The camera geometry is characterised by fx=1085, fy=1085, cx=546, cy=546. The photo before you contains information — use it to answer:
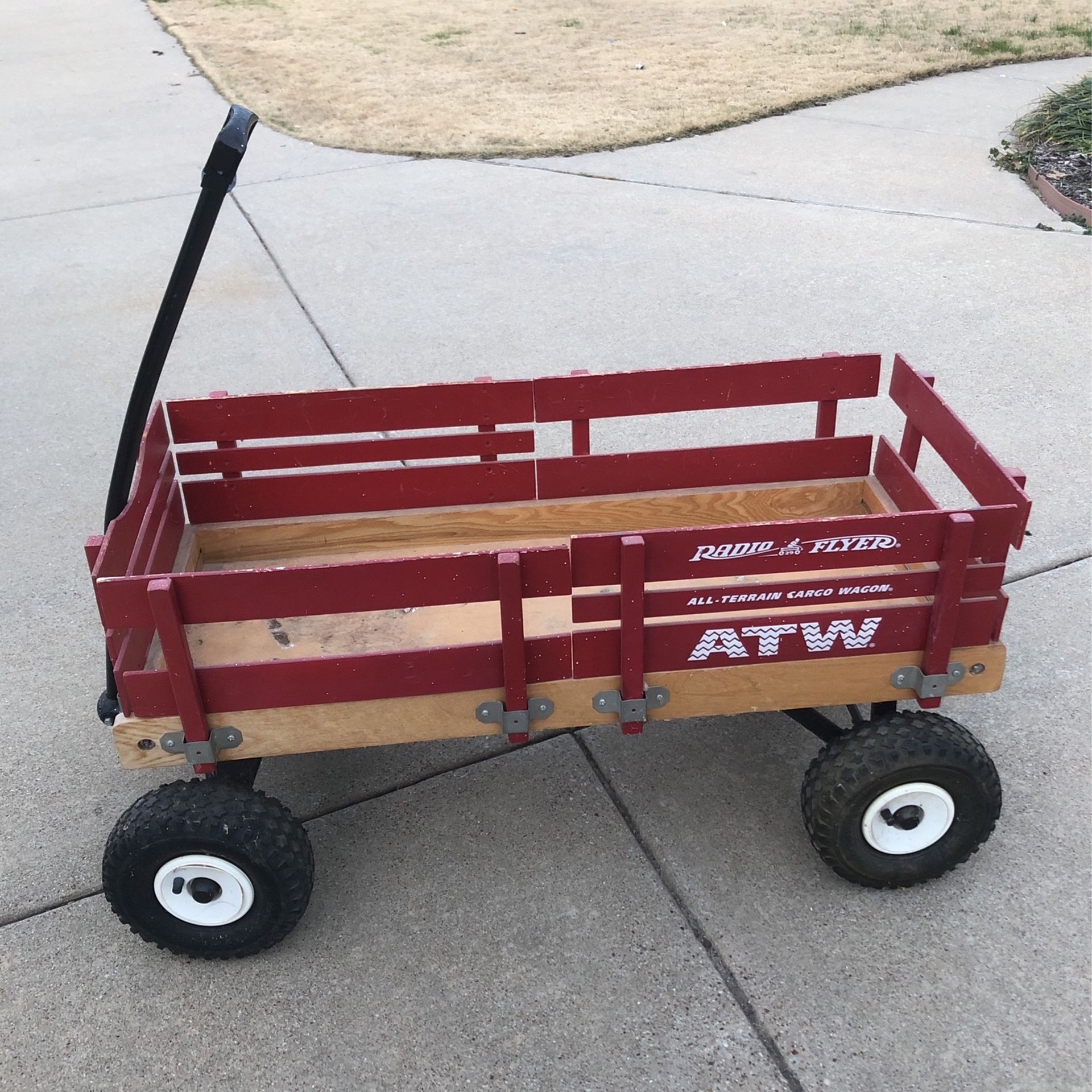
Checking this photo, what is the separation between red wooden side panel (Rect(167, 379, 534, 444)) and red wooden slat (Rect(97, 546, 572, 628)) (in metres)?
0.95

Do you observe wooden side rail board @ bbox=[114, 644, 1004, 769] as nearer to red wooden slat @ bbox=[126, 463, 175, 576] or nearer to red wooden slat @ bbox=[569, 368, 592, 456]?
red wooden slat @ bbox=[126, 463, 175, 576]

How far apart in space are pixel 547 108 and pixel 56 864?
884 cm

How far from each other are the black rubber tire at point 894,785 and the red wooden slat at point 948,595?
12 centimetres

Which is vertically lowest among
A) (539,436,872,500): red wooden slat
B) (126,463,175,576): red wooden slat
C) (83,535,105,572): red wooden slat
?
(539,436,872,500): red wooden slat

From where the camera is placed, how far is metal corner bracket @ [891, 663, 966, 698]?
2822 mm

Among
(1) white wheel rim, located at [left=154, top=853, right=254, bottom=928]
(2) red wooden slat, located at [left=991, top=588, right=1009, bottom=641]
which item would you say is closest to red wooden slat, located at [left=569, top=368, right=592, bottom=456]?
A: (2) red wooden slat, located at [left=991, top=588, right=1009, bottom=641]

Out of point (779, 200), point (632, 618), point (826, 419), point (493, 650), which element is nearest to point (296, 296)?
point (779, 200)

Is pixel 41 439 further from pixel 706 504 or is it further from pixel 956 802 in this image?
pixel 956 802

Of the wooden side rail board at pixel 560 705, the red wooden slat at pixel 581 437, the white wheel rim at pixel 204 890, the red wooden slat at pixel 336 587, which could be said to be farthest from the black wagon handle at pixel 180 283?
the red wooden slat at pixel 581 437

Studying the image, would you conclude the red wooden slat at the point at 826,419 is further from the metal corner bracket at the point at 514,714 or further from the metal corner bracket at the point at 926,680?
the metal corner bracket at the point at 514,714

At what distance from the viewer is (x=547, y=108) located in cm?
1030

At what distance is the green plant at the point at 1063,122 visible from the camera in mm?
8930

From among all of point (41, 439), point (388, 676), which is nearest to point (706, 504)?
point (388, 676)

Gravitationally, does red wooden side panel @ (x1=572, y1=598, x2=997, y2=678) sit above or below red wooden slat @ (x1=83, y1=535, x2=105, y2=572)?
below
